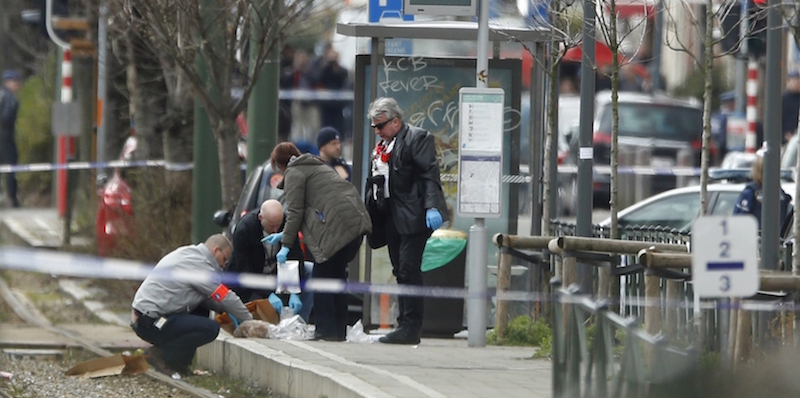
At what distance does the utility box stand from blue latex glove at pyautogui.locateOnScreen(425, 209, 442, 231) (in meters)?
0.98

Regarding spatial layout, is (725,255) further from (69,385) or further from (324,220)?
(69,385)

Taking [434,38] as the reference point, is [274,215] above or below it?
below

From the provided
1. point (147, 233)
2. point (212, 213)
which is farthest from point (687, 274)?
point (147, 233)

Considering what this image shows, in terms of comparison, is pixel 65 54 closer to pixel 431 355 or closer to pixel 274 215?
pixel 274 215

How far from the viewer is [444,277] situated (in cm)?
1097

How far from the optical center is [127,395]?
9562 millimetres

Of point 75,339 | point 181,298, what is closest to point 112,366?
point 181,298

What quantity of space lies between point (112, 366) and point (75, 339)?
2076mm

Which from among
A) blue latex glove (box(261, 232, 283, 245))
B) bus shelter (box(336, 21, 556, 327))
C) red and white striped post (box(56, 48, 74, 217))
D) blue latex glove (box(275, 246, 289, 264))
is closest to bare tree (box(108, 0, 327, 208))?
bus shelter (box(336, 21, 556, 327))

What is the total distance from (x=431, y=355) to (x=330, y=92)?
67.1ft

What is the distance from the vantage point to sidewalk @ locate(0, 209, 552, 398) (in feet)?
26.7

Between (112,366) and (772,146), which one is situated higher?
(772,146)

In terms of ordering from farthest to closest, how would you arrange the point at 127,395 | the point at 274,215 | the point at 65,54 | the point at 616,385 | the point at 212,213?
the point at 65,54, the point at 212,213, the point at 274,215, the point at 127,395, the point at 616,385

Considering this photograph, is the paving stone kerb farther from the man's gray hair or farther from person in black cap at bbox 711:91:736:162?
person in black cap at bbox 711:91:736:162
